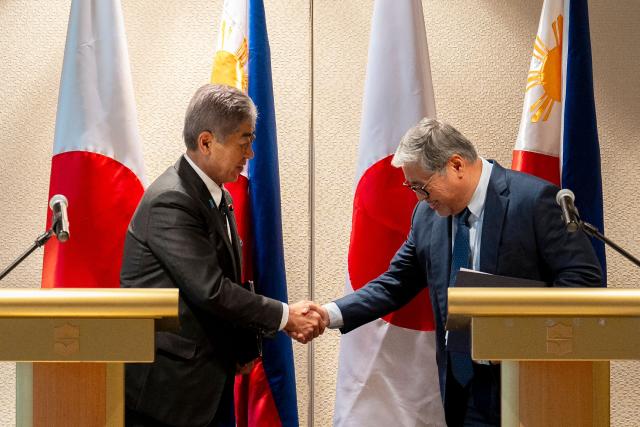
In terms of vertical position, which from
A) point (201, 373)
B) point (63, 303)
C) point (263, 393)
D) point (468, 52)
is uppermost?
point (468, 52)

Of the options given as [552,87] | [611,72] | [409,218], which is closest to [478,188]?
[409,218]

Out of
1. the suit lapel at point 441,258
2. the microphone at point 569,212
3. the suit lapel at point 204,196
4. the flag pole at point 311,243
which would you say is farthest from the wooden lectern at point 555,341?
the flag pole at point 311,243

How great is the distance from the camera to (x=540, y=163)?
318cm

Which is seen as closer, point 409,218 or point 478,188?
point 478,188

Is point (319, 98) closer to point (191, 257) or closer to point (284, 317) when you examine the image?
point (284, 317)

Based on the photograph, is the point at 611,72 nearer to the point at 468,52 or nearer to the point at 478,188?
the point at 468,52

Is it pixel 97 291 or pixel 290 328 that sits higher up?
pixel 97 291

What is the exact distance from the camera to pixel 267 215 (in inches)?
122


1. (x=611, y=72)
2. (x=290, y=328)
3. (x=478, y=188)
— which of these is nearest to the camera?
(x=478, y=188)

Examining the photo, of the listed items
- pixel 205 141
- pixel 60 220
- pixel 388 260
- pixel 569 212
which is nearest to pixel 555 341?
pixel 569 212

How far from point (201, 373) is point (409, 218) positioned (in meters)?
1.18

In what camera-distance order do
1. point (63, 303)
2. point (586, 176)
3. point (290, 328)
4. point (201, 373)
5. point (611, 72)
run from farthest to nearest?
point (611, 72) → point (586, 176) → point (290, 328) → point (201, 373) → point (63, 303)

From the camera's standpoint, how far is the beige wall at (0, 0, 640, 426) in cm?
364

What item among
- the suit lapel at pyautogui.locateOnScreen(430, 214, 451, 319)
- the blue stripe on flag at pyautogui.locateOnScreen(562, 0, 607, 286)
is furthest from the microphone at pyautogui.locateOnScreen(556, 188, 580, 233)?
the blue stripe on flag at pyautogui.locateOnScreen(562, 0, 607, 286)
